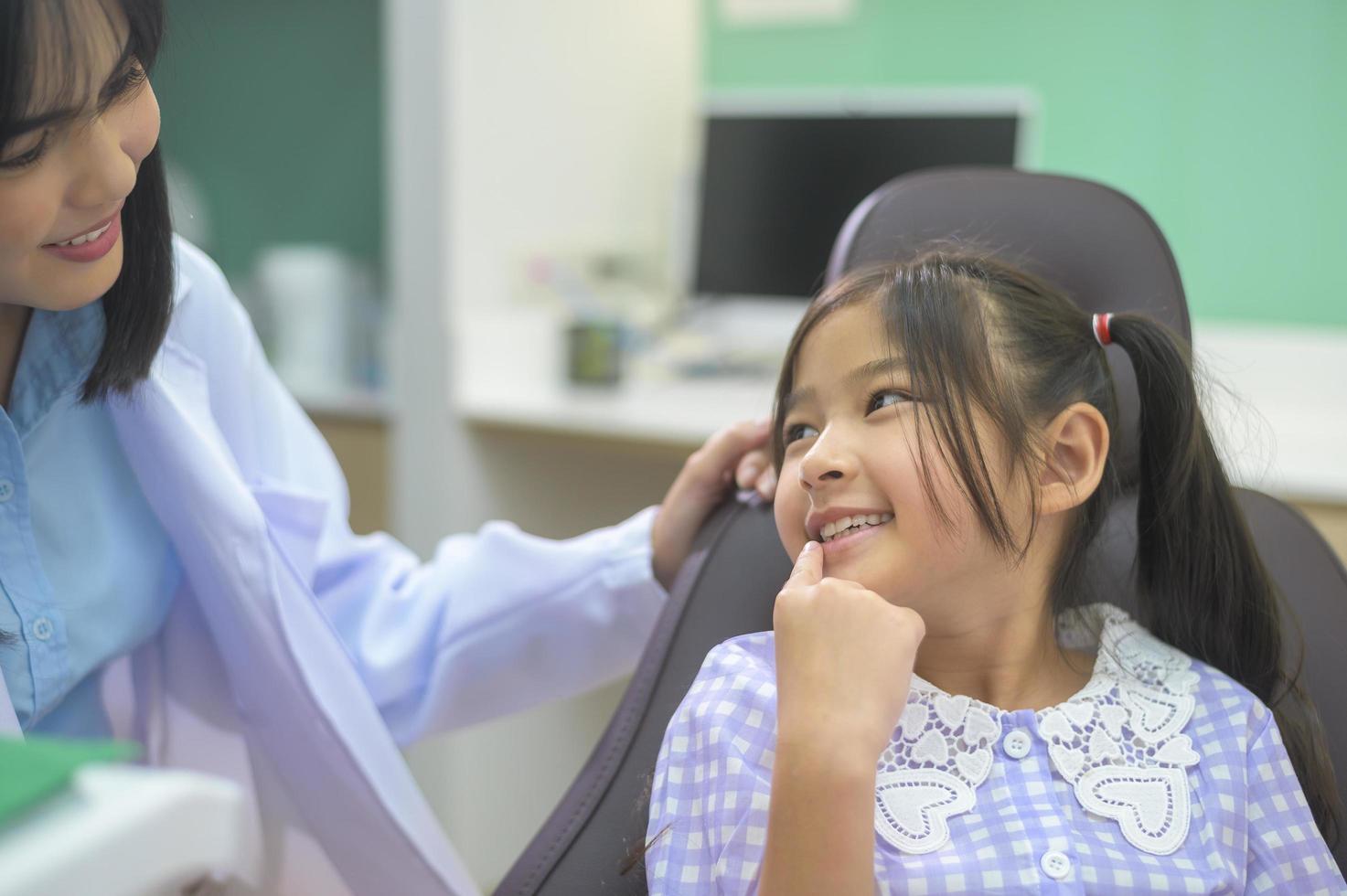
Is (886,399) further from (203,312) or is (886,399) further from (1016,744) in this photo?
(203,312)

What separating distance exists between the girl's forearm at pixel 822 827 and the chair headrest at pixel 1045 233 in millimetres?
440

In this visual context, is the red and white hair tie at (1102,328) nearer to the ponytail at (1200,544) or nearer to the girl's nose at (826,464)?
the ponytail at (1200,544)

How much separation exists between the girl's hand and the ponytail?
0.94ft

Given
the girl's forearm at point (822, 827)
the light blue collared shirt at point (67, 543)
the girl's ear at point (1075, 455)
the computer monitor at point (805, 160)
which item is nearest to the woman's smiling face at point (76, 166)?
the light blue collared shirt at point (67, 543)

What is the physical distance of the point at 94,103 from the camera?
0.68 metres

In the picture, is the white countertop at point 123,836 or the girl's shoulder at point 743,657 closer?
the white countertop at point 123,836

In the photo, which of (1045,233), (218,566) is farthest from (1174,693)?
(218,566)

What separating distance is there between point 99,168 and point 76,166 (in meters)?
0.01

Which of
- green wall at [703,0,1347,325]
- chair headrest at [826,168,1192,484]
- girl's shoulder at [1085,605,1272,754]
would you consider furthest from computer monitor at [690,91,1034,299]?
girl's shoulder at [1085,605,1272,754]

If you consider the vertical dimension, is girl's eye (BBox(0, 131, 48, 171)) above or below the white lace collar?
above

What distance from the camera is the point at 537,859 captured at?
2.64 ft

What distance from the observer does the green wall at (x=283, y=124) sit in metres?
2.13

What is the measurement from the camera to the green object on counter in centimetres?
33

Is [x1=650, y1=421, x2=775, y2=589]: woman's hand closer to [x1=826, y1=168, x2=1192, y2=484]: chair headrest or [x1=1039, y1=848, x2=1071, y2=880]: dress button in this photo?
[x1=826, y1=168, x2=1192, y2=484]: chair headrest
